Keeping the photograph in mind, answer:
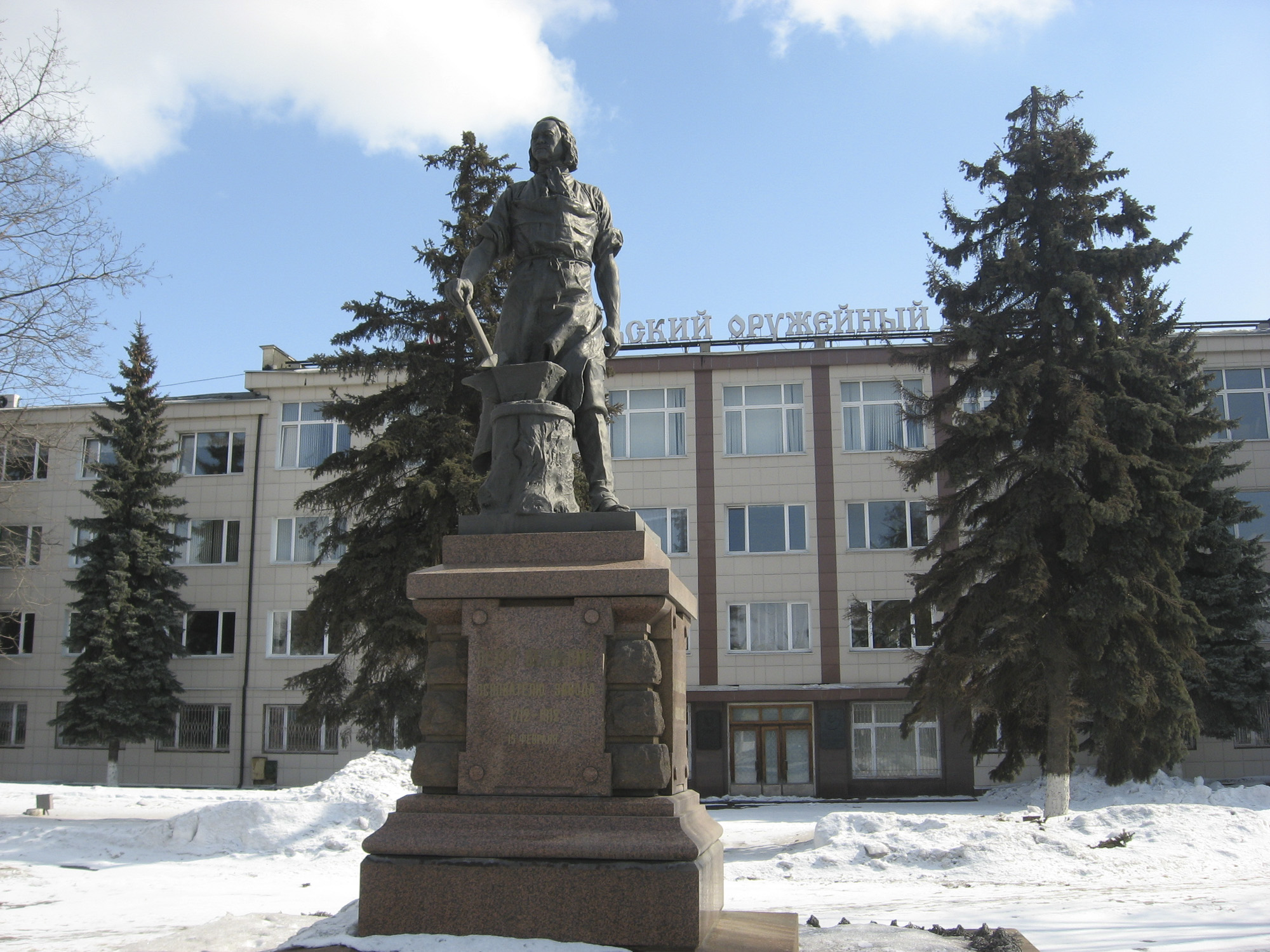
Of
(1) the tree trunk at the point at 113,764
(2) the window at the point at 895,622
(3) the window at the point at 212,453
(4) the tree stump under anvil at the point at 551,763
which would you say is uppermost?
(3) the window at the point at 212,453

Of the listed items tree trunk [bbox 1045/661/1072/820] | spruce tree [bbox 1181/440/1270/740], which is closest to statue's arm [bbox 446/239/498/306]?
tree trunk [bbox 1045/661/1072/820]

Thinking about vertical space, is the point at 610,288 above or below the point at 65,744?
above

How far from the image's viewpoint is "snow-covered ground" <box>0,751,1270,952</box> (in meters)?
7.92

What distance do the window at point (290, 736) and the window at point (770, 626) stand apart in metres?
11.3

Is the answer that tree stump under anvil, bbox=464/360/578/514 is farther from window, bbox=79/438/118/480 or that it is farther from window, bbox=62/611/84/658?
window, bbox=79/438/118/480

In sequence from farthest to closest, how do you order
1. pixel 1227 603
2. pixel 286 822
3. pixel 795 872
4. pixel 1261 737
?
1. pixel 1261 737
2. pixel 1227 603
3. pixel 286 822
4. pixel 795 872

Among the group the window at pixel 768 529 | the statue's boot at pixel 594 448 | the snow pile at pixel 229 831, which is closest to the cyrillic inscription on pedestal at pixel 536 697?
the statue's boot at pixel 594 448

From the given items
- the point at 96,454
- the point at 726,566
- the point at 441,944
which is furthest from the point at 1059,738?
the point at 96,454

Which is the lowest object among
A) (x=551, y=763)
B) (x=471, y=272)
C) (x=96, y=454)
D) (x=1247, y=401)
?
(x=551, y=763)

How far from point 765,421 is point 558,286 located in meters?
22.9

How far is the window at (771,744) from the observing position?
1112 inches

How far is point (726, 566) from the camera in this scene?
2916 centimetres

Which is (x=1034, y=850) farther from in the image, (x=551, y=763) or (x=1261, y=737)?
(x=1261, y=737)

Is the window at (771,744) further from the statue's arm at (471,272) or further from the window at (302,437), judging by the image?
the statue's arm at (471,272)
